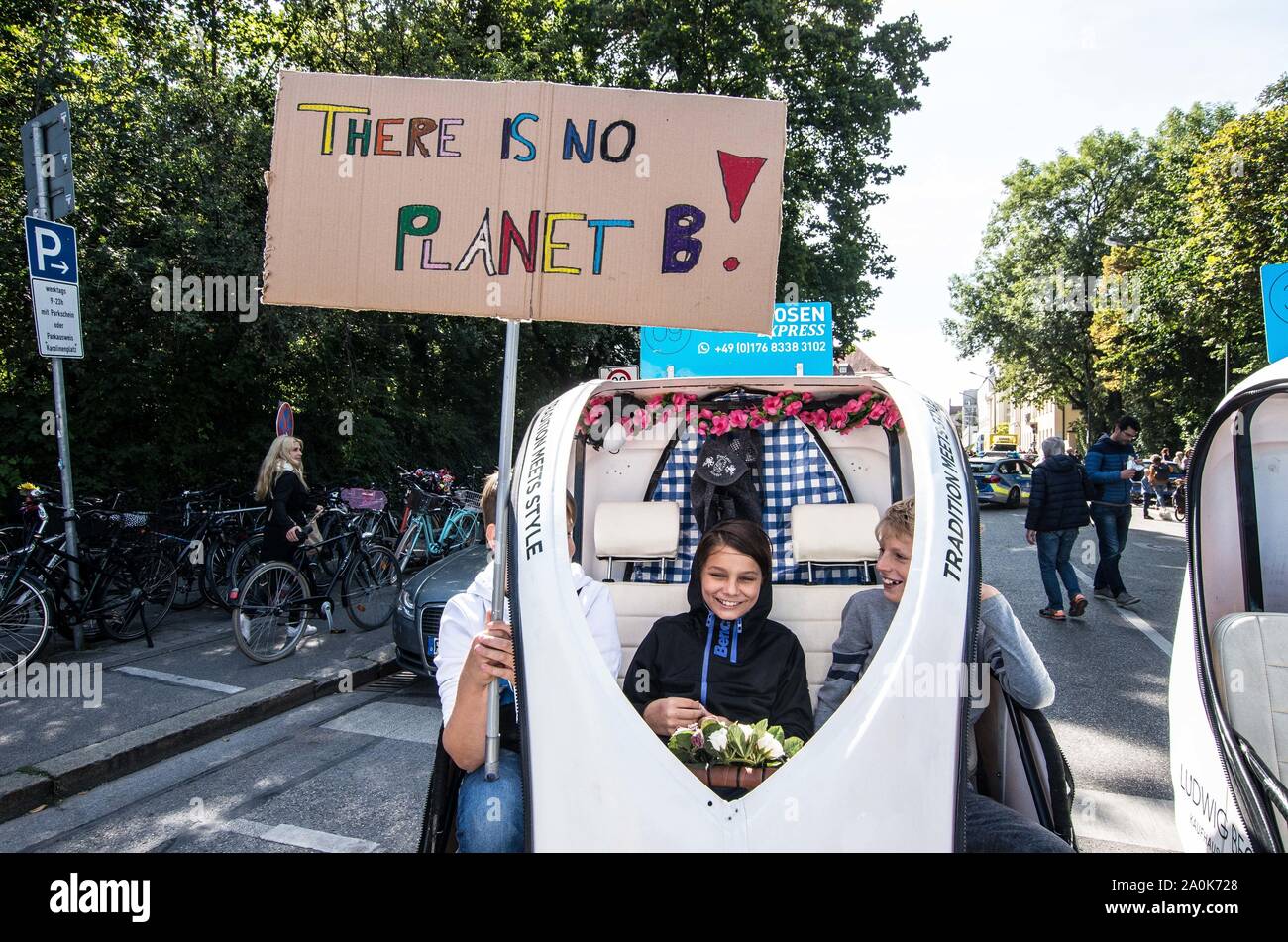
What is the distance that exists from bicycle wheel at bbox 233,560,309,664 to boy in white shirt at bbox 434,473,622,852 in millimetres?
4567

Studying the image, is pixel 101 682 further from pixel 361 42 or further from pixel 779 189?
pixel 361 42

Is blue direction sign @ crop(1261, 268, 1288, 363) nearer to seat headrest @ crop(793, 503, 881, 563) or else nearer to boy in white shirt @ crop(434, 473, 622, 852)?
seat headrest @ crop(793, 503, 881, 563)

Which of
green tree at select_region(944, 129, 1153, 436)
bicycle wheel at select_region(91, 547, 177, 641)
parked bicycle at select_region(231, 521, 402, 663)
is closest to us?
parked bicycle at select_region(231, 521, 402, 663)

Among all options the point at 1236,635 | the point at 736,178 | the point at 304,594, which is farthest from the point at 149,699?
the point at 1236,635

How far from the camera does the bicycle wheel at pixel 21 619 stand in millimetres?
5586

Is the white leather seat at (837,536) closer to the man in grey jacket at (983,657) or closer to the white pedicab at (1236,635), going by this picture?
the man in grey jacket at (983,657)

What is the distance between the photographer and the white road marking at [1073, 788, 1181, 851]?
3650 millimetres

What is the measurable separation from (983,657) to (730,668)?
2.66 ft

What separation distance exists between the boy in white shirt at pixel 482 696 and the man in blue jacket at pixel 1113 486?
26.5ft

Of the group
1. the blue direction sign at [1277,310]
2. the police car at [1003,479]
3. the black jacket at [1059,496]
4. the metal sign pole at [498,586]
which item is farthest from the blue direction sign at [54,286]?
the police car at [1003,479]

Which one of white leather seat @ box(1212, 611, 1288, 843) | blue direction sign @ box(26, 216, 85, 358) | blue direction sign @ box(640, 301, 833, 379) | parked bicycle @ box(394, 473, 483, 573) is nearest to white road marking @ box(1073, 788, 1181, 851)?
white leather seat @ box(1212, 611, 1288, 843)

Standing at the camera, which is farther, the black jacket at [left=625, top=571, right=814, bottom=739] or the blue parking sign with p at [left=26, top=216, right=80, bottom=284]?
the blue parking sign with p at [left=26, top=216, right=80, bottom=284]

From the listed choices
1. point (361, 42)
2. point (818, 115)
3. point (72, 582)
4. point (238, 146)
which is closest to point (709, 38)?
point (818, 115)

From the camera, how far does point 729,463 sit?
3779 millimetres
